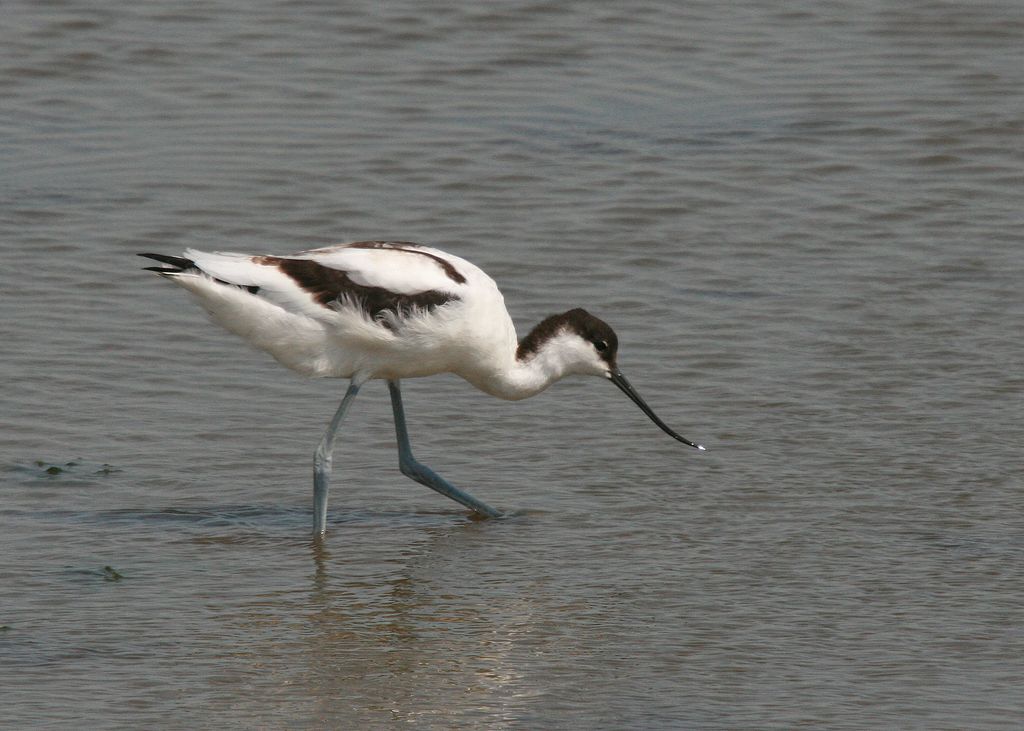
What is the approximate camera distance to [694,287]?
8.45 meters

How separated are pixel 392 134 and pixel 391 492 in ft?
14.2

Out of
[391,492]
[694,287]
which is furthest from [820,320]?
[391,492]

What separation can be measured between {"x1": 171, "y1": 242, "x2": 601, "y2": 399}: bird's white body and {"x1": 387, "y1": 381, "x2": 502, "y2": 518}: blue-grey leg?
19 cm

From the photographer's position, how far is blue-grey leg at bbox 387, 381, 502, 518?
246 inches

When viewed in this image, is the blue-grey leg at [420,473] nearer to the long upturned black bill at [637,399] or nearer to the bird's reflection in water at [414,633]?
the bird's reflection in water at [414,633]

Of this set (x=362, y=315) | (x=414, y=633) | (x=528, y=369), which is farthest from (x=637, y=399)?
(x=414, y=633)

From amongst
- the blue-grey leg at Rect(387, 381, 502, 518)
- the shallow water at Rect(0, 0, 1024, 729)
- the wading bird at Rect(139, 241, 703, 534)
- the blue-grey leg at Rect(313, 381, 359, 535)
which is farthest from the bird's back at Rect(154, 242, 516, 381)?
the shallow water at Rect(0, 0, 1024, 729)

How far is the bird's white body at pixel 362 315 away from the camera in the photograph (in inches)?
236

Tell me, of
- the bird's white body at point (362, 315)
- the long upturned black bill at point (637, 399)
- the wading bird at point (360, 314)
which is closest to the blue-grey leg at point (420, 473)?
the wading bird at point (360, 314)

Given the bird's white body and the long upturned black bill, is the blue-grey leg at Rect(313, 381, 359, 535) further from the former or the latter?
the long upturned black bill

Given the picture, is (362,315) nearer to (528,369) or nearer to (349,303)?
(349,303)

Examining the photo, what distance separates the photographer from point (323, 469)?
20.1ft

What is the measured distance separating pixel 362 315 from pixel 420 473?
2.09ft

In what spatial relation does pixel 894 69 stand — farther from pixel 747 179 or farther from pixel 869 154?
pixel 747 179
